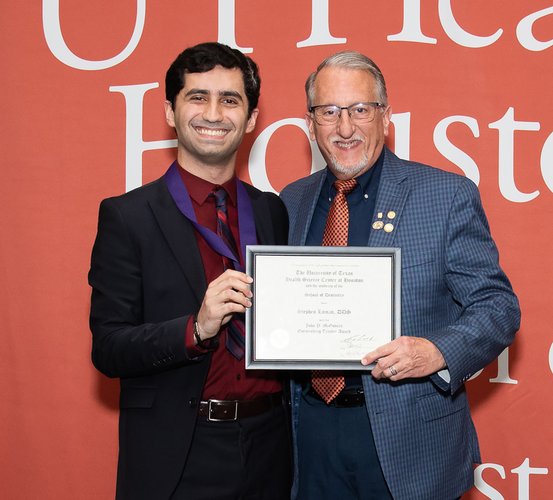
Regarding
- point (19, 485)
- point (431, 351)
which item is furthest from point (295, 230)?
point (19, 485)

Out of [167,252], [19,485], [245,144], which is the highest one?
[245,144]

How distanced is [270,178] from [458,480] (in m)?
1.44

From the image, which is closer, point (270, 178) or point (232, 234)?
point (232, 234)

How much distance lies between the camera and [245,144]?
296 centimetres

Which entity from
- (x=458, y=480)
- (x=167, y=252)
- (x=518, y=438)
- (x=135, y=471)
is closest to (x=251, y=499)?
(x=135, y=471)

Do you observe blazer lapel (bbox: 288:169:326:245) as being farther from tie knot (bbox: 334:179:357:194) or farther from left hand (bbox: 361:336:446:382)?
left hand (bbox: 361:336:446:382)

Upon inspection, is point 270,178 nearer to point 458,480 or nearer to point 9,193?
point 9,193

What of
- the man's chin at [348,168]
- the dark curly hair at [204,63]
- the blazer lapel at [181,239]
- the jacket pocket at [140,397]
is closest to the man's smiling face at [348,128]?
the man's chin at [348,168]

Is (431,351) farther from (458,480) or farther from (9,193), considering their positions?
(9,193)

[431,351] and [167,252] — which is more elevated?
[167,252]

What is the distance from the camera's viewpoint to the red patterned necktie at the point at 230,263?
6.23 feet

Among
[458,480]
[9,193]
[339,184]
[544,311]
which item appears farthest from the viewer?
[9,193]

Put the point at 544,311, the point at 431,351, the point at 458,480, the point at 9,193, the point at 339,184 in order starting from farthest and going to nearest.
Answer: the point at 9,193, the point at 544,311, the point at 339,184, the point at 458,480, the point at 431,351

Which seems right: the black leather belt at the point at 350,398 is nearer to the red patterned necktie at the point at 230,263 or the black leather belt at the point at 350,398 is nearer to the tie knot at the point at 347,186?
the red patterned necktie at the point at 230,263
